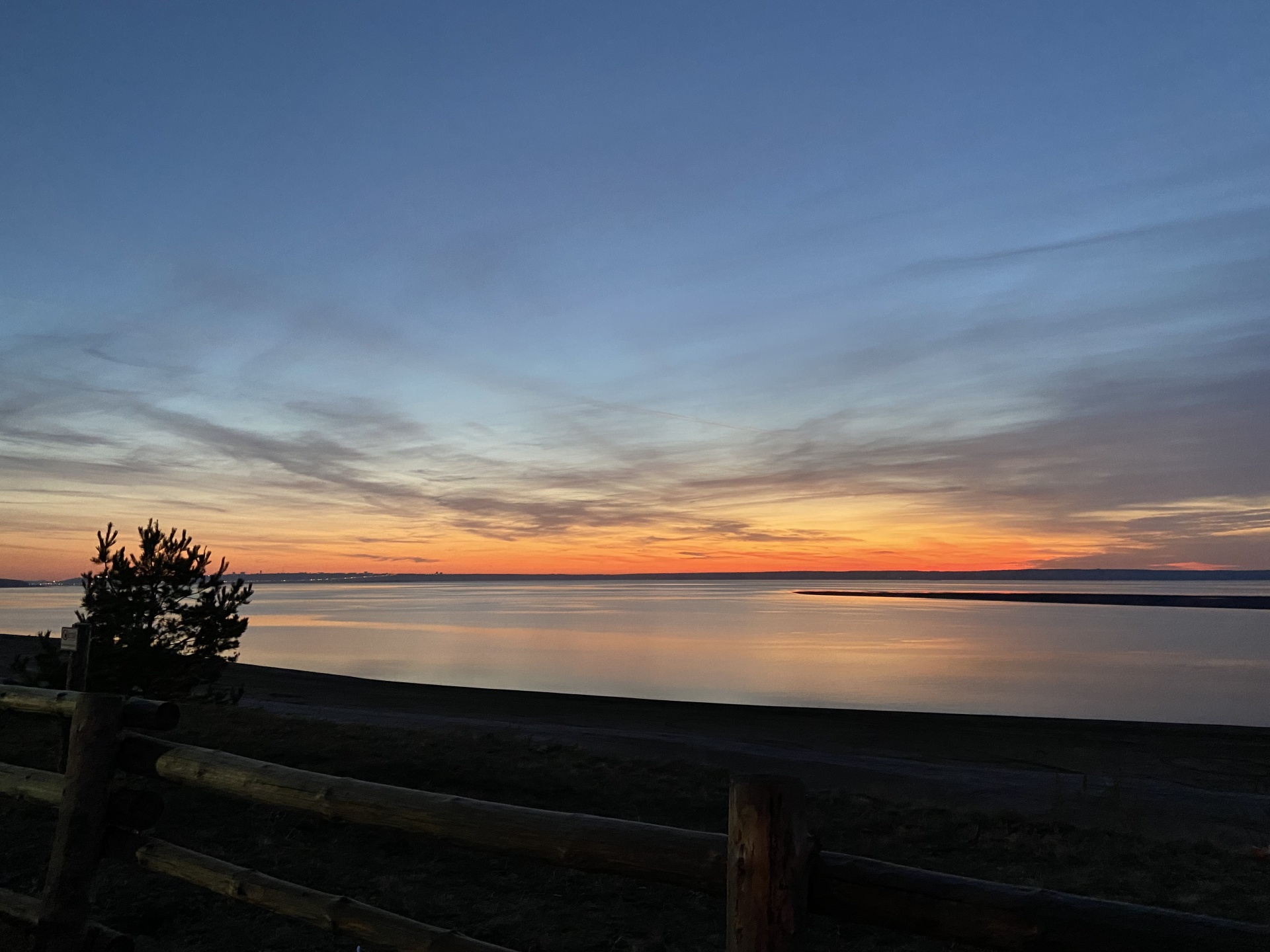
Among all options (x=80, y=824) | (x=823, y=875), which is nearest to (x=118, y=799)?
(x=80, y=824)

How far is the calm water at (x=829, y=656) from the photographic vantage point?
38.4 meters

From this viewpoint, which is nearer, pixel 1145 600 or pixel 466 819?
pixel 466 819

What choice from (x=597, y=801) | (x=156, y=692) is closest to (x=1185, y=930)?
(x=597, y=801)

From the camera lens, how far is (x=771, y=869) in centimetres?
300

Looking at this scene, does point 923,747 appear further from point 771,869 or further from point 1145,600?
point 1145,600

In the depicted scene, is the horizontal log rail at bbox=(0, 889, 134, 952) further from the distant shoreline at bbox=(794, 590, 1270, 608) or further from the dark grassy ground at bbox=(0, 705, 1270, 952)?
the distant shoreline at bbox=(794, 590, 1270, 608)

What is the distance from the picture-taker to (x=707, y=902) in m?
7.57

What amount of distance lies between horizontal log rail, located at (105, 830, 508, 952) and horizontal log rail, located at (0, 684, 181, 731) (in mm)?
613

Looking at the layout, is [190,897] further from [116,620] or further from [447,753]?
[116,620]

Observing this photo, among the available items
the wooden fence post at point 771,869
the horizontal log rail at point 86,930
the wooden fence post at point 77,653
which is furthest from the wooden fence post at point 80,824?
the wooden fence post at point 77,653

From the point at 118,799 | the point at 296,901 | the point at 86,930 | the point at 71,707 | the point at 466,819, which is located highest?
the point at 71,707

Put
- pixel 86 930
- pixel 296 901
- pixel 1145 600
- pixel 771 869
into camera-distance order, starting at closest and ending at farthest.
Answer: pixel 771 869
pixel 296 901
pixel 86 930
pixel 1145 600

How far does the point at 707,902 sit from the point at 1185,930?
18.1ft

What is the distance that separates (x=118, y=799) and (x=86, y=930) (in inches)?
26.0
